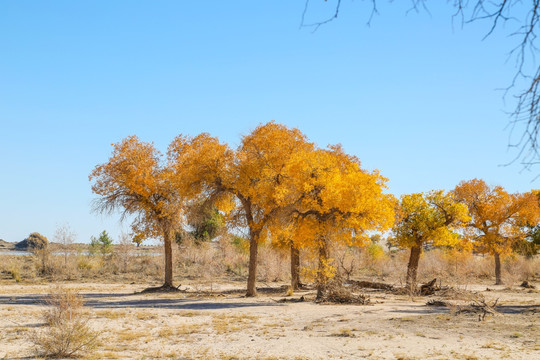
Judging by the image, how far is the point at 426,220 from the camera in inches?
1236

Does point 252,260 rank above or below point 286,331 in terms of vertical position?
above

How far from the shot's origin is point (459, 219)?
1244 inches

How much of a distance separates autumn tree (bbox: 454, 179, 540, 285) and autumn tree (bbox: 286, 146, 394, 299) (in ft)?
58.2

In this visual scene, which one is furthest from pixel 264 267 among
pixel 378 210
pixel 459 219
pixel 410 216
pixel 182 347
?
pixel 182 347

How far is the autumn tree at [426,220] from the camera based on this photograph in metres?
31.1

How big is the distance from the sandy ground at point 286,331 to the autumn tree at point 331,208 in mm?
2955

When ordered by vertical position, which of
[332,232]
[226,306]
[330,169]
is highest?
[330,169]

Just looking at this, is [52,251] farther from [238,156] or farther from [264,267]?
[238,156]

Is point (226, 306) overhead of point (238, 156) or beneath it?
beneath

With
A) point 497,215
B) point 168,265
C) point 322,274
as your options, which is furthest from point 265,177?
point 497,215

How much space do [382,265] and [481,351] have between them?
1402 inches

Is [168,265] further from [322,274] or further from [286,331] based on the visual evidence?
[286,331]

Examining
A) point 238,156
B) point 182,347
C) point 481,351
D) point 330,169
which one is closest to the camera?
point 481,351

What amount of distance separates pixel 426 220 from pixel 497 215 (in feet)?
31.9
